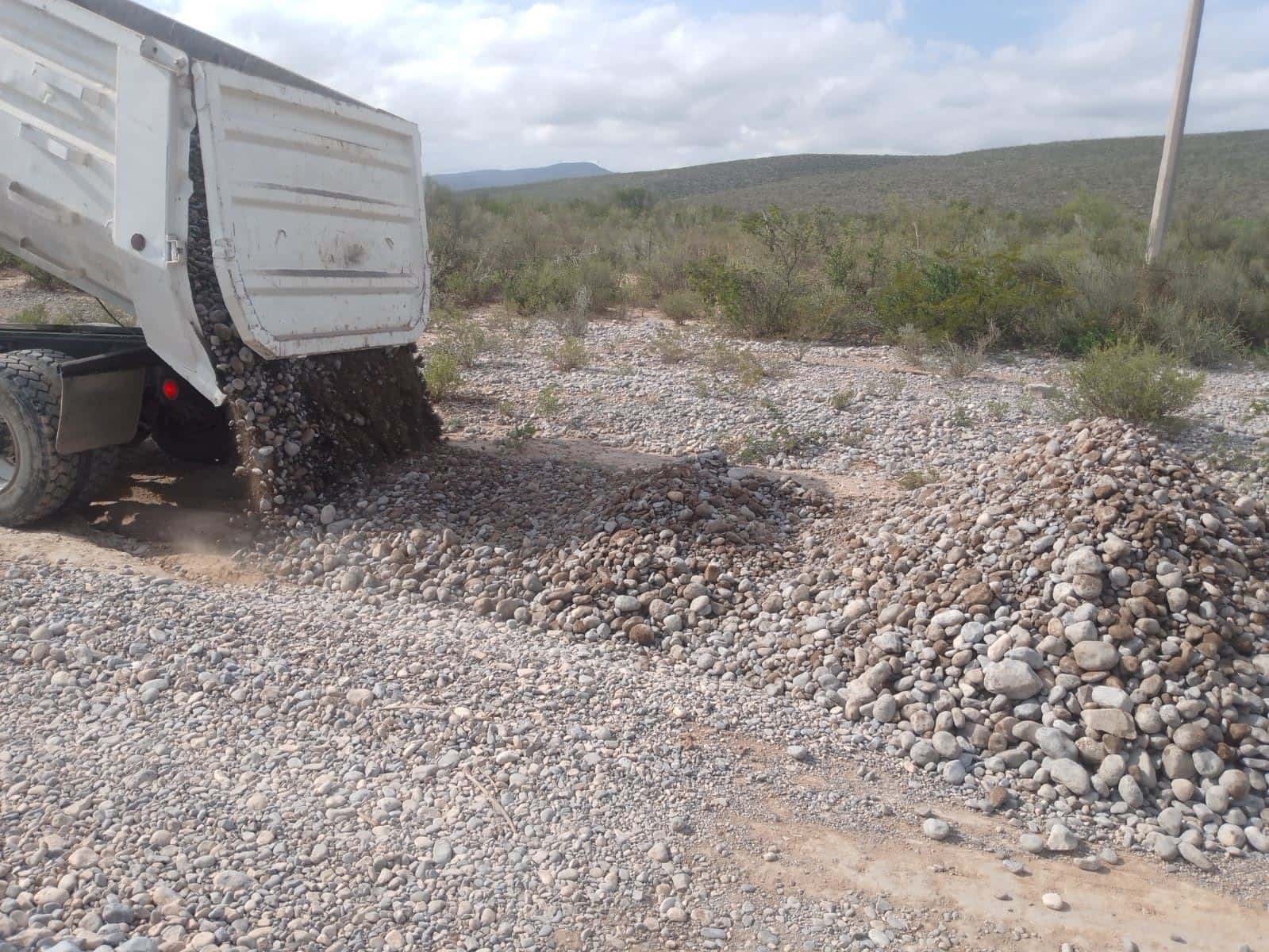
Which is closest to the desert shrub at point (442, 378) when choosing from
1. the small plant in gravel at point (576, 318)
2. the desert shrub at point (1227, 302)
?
the small plant in gravel at point (576, 318)

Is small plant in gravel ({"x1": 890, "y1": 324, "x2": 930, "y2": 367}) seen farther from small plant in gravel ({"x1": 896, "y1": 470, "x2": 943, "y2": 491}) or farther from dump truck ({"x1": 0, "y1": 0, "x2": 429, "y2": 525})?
dump truck ({"x1": 0, "y1": 0, "x2": 429, "y2": 525})

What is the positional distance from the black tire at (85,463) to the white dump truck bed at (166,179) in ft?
1.55

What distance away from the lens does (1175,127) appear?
545 inches

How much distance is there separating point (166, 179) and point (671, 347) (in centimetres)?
642

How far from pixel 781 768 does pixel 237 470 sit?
364 centimetres

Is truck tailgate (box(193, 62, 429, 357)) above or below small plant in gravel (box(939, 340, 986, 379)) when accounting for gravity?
above

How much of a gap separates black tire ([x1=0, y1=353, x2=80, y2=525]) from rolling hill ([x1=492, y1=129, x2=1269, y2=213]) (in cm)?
2660

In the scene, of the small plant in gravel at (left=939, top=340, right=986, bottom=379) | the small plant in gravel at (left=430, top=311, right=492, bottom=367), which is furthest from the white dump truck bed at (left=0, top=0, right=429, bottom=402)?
the small plant in gravel at (left=939, top=340, right=986, bottom=379)

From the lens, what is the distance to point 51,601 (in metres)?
4.45

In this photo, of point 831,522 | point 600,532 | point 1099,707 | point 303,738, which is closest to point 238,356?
point 600,532

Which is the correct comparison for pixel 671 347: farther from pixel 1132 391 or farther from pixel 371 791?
pixel 371 791

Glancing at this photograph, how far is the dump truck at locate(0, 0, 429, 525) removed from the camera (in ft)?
16.0

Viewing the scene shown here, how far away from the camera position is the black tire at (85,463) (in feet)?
18.1

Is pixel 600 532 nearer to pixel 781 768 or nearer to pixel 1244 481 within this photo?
pixel 781 768
